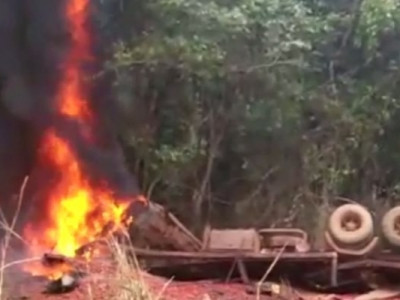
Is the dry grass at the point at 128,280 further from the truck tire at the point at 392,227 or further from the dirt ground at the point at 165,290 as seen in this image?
the truck tire at the point at 392,227

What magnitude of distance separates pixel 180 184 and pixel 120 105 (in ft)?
3.72

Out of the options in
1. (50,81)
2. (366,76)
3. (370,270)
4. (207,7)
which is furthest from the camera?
(366,76)

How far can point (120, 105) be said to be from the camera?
952 centimetres

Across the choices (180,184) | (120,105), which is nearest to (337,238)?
(180,184)

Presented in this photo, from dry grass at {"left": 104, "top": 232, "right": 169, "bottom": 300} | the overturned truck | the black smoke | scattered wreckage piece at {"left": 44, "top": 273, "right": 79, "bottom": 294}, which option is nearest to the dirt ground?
scattered wreckage piece at {"left": 44, "top": 273, "right": 79, "bottom": 294}

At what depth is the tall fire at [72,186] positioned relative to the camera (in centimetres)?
775

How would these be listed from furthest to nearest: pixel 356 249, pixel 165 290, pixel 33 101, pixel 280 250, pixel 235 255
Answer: pixel 33 101 → pixel 356 249 → pixel 235 255 → pixel 280 250 → pixel 165 290

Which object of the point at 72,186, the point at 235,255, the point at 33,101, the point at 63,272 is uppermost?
the point at 33,101

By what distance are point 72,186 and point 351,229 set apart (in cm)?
279

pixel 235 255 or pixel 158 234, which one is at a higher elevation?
pixel 158 234

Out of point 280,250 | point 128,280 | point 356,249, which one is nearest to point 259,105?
point 356,249

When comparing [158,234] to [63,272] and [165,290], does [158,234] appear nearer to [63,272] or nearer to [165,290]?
[63,272]

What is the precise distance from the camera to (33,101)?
27.5ft

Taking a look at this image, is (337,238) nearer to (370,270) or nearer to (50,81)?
(370,270)
